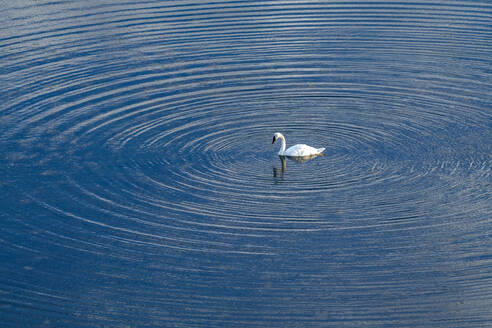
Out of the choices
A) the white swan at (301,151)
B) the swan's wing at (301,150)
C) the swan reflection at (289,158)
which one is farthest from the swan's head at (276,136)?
the swan's wing at (301,150)

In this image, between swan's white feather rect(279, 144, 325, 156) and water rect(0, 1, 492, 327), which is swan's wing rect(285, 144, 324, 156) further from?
water rect(0, 1, 492, 327)

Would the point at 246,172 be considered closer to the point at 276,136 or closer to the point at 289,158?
the point at 289,158

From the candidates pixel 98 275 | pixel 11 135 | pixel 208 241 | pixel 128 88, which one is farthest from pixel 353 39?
pixel 98 275

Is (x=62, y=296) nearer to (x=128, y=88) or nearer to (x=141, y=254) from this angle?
(x=141, y=254)

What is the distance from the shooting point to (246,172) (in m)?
24.8

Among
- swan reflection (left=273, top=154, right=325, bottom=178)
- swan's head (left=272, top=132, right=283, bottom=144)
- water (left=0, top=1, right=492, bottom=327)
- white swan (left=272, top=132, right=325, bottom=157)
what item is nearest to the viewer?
water (left=0, top=1, right=492, bottom=327)

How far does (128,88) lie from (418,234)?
15329 millimetres

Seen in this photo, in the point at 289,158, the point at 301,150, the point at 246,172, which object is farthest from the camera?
the point at 289,158

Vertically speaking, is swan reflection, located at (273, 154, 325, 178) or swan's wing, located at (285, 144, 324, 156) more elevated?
swan's wing, located at (285, 144, 324, 156)

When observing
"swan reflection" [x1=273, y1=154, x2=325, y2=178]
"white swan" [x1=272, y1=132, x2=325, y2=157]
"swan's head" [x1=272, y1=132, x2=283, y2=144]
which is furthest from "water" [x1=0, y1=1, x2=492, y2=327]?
"swan's head" [x1=272, y1=132, x2=283, y2=144]

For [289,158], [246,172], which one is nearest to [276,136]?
[289,158]

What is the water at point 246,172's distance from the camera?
1872cm

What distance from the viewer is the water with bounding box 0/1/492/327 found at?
1872 centimetres

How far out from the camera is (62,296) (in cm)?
1894
